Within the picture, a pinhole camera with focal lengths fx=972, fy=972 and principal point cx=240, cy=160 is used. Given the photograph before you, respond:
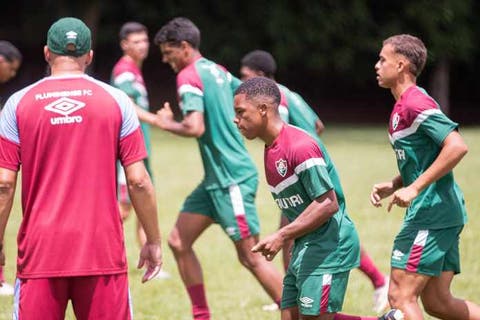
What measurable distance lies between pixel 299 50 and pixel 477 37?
251 inches

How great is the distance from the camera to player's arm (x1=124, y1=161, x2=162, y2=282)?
5.00 m

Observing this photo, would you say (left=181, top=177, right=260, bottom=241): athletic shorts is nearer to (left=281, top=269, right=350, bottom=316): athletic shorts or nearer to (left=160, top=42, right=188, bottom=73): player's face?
(left=160, top=42, right=188, bottom=73): player's face

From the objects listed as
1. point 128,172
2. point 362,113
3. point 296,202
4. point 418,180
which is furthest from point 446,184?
point 362,113

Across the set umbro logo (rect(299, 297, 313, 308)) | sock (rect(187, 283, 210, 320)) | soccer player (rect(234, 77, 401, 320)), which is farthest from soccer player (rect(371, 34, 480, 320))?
sock (rect(187, 283, 210, 320))

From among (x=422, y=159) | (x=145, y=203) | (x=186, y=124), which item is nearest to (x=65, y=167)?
(x=145, y=203)

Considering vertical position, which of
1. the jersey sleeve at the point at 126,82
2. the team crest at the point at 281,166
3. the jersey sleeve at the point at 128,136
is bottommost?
the team crest at the point at 281,166

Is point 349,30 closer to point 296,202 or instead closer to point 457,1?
point 457,1

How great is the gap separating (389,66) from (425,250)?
3.96 ft

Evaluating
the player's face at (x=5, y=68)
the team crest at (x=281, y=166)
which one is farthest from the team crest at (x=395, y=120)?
the player's face at (x=5, y=68)

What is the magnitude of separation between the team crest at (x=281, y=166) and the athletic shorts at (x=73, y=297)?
1214mm

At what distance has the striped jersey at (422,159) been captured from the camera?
598 centimetres

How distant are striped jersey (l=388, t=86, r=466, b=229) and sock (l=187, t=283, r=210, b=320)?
214cm

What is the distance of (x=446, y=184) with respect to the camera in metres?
6.09

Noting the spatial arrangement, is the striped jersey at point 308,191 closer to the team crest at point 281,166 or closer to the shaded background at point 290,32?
the team crest at point 281,166
